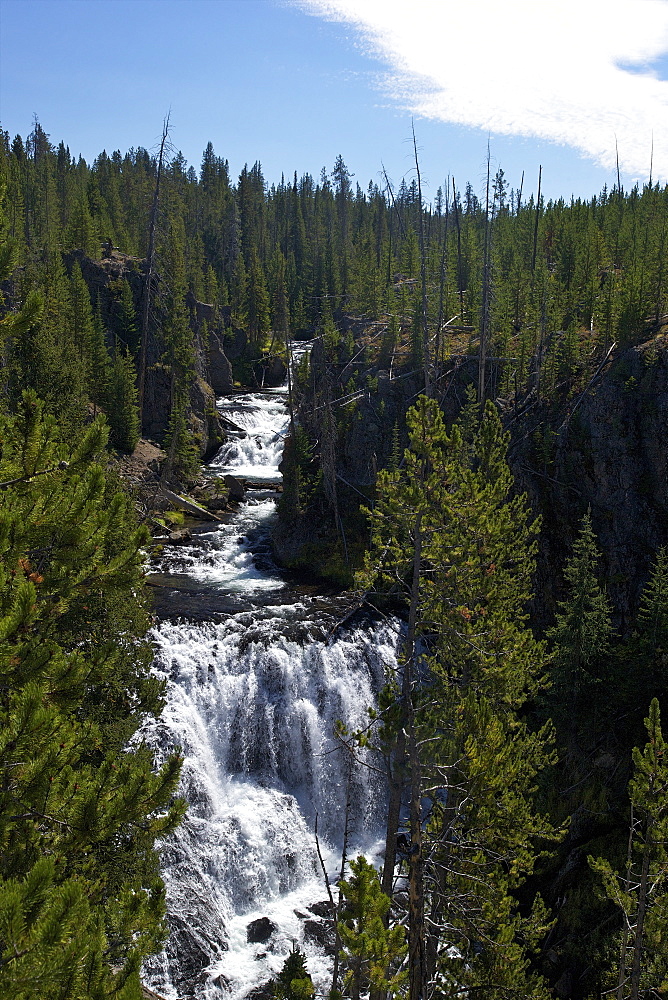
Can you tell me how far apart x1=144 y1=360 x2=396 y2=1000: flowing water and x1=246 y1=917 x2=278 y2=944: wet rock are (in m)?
0.03

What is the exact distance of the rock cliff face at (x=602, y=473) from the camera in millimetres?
27266

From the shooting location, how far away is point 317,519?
33094mm

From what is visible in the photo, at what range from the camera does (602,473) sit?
28.7m

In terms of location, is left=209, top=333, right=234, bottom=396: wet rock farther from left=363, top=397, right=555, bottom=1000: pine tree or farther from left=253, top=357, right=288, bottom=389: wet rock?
left=363, top=397, right=555, bottom=1000: pine tree

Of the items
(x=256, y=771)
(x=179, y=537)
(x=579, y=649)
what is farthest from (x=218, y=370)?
(x=579, y=649)

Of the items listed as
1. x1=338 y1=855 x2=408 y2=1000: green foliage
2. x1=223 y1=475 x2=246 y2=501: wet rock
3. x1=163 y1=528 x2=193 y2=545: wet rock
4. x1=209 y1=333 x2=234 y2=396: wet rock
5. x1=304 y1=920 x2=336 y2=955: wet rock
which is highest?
x1=209 y1=333 x2=234 y2=396: wet rock

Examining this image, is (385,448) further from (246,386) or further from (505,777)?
(246,386)

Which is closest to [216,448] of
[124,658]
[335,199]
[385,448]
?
[385,448]

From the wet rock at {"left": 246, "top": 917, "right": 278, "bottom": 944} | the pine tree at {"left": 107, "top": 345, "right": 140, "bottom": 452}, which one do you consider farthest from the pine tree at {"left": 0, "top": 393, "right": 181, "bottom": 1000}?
the pine tree at {"left": 107, "top": 345, "right": 140, "bottom": 452}

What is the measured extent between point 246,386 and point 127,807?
56.5m

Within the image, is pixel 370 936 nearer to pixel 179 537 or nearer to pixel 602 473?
pixel 602 473

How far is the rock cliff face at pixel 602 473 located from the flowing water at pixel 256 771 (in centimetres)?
768

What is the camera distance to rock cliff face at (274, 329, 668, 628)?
27266 mm

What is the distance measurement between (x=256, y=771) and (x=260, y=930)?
451 cm
